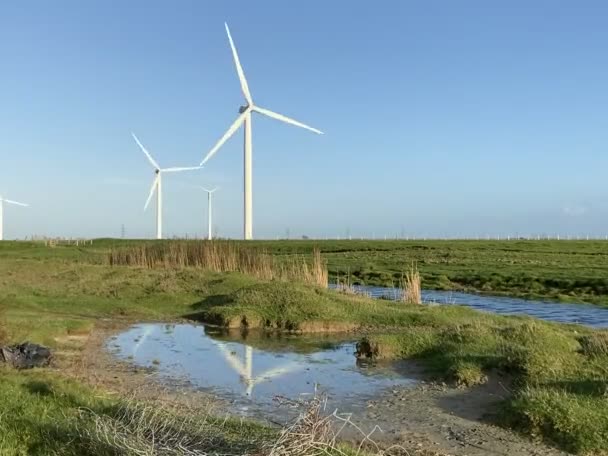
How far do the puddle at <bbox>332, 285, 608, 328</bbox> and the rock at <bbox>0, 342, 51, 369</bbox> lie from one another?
16.1 m

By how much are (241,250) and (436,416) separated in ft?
70.4

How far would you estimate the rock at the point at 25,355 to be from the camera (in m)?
12.4

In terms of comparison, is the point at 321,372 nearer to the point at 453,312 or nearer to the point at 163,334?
the point at 163,334

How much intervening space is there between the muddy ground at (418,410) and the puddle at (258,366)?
0.42 meters

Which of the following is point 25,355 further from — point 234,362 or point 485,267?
point 485,267

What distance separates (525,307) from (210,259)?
13.3 m

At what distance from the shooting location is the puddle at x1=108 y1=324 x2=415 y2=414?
11.6 meters

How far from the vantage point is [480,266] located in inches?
1775

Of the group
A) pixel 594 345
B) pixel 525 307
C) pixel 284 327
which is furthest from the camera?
pixel 525 307

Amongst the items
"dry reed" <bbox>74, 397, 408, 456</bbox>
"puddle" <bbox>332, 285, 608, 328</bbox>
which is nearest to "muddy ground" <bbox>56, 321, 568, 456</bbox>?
"dry reed" <bbox>74, 397, 408, 456</bbox>

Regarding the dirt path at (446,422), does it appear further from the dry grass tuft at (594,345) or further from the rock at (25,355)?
the rock at (25,355)

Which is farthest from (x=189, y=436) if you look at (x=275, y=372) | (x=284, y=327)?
(x=284, y=327)

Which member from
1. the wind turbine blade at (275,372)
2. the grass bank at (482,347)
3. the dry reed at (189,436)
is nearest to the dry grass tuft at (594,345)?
the grass bank at (482,347)

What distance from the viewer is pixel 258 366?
13.8 meters
